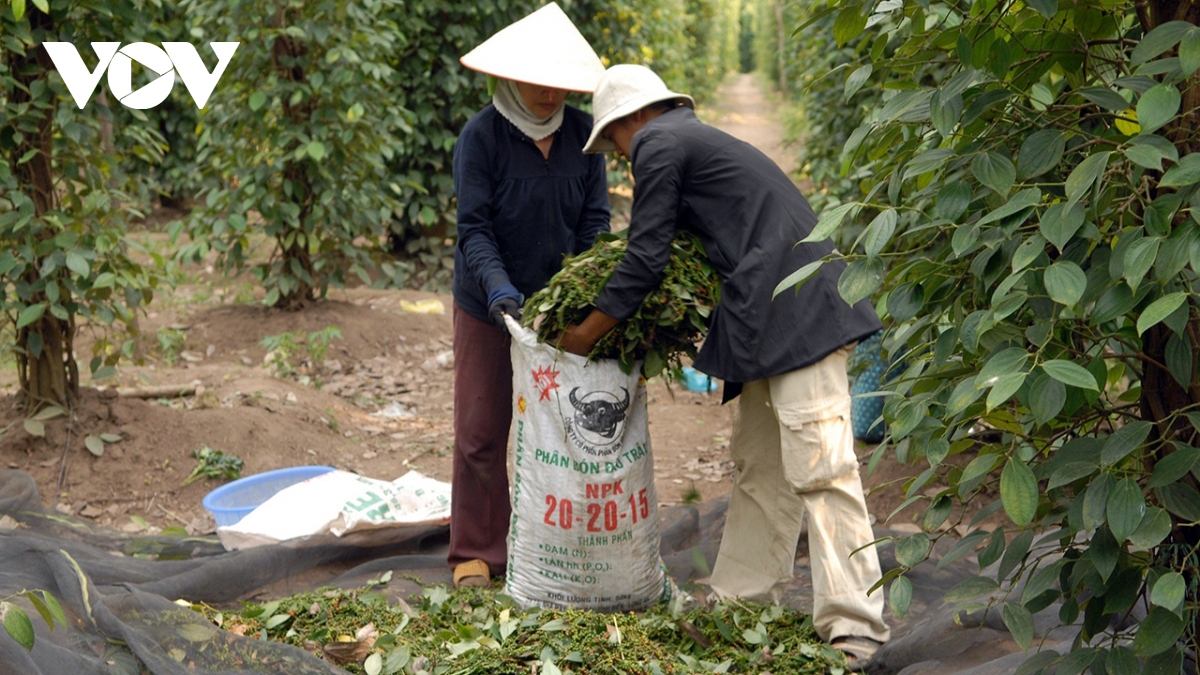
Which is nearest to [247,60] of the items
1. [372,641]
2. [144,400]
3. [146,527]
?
[144,400]

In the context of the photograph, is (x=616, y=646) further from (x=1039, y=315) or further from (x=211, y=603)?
(x=1039, y=315)

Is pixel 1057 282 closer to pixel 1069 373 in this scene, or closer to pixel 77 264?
pixel 1069 373

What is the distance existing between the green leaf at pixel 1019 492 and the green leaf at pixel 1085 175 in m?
0.38

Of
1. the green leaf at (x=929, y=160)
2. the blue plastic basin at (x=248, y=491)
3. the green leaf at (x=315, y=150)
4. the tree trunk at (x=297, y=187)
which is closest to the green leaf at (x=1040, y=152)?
the green leaf at (x=929, y=160)

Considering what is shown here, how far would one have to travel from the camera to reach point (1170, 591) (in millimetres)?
1505

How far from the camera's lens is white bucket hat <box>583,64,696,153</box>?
9.94ft

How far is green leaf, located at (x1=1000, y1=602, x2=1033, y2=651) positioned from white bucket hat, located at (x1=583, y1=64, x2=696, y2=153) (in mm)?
1766

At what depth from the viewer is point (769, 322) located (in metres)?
2.88

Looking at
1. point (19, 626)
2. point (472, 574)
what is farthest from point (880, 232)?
point (472, 574)

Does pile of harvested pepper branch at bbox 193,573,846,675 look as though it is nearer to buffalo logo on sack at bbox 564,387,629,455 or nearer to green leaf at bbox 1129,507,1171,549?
buffalo logo on sack at bbox 564,387,629,455

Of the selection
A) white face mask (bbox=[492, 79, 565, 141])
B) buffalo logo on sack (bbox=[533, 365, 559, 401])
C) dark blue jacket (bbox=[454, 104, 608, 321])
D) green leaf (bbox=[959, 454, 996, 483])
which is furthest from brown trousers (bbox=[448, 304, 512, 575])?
green leaf (bbox=[959, 454, 996, 483])

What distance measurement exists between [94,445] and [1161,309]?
4.19m

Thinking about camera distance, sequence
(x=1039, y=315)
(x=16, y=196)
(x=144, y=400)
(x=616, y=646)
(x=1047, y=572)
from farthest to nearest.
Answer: (x=144, y=400) < (x=16, y=196) < (x=616, y=646) < (x=1047, y=572) < (x=1039, y=315)

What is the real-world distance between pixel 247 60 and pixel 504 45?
3345 mm
